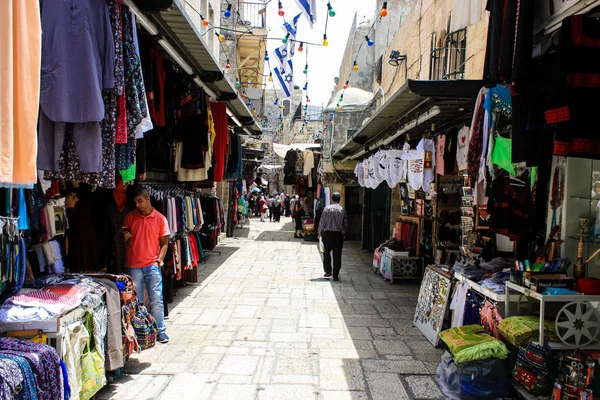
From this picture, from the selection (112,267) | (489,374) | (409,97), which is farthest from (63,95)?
(409,97)

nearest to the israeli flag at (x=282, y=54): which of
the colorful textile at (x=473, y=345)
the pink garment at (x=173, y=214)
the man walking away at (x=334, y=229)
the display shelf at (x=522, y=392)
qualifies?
the man walking away at (x=334, y=229)

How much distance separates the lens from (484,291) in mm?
4145

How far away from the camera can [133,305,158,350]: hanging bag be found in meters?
4.25

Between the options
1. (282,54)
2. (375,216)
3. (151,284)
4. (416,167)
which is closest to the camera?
(151,284)

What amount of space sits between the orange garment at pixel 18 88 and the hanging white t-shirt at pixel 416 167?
5460mm

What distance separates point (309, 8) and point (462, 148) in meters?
3.40

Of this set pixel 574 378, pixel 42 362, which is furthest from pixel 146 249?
pixel 574 378

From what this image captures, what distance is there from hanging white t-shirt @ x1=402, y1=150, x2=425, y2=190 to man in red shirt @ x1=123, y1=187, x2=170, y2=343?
12.6 feet

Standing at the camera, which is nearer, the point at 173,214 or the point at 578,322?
the point at 578,322

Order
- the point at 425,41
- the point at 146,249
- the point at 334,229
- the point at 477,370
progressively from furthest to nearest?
the point at 425,41 → the point at 334,229 → the point at 146,249 → the point at 477,370

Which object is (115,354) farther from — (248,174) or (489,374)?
(248,174)

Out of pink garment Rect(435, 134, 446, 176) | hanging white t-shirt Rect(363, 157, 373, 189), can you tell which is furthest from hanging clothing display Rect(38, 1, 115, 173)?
hanging white t-shirt Rect(363, 157, 373, 189)

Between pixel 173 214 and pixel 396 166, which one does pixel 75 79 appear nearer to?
pixel 173 214

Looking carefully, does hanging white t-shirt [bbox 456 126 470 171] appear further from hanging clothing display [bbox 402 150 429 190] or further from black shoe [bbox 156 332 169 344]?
black shoe [bbox 156 332 169 344]
